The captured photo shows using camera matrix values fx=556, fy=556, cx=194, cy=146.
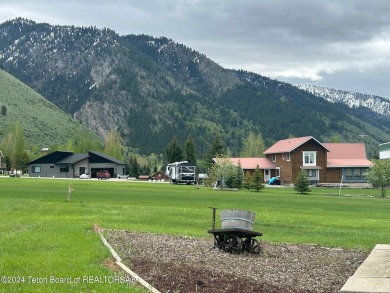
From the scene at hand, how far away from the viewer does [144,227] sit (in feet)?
78.1

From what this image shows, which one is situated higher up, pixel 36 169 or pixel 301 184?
pixel 36 169

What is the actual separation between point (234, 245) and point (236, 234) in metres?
0.35

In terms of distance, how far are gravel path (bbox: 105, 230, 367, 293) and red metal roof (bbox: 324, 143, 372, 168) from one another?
93.0 metres

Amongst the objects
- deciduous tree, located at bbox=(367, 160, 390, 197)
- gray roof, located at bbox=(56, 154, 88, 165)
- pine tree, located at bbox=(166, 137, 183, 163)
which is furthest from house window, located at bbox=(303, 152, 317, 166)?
gray roof, located at bbox=(56, 154, 88, 165)

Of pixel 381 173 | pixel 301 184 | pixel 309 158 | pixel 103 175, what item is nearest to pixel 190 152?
pixel 103 175

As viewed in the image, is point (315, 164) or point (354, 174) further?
point (354, 174)

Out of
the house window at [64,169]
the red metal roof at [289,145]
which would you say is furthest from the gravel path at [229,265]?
the house window at [64,169]

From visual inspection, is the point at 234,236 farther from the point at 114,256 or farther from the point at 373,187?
the point at 373,187

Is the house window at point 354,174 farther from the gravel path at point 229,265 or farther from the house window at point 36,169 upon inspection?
the gravel path at point 229,265

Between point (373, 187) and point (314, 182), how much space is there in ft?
36.1

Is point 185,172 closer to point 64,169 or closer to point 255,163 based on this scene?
point 255,163

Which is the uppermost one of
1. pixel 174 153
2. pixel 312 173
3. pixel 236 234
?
pixel 174 153

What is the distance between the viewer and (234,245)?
17.6 m

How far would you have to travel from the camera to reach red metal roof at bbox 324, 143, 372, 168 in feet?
359
